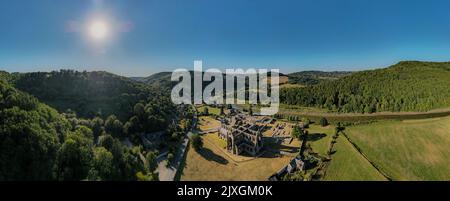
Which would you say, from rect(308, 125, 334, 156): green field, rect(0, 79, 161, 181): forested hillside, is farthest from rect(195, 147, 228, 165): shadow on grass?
rect(308, 125, 334, 156): green field

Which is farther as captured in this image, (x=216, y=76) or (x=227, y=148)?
(x=216, y=76)

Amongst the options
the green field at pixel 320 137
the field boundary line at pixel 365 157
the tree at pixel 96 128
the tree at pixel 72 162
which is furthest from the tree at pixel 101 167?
the field boundary line at pixel 365 157

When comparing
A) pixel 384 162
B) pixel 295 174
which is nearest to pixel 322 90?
pixel 384 162

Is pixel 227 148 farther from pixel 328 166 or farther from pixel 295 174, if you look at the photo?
pixel 328 166

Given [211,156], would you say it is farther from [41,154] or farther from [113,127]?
[41,154]

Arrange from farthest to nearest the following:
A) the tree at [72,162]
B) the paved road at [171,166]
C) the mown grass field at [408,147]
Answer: the mown grass field at [408,147], the paved road at [171,166], the tree at [72,162]

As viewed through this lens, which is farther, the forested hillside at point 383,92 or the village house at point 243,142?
the forested hillside at point 383,92

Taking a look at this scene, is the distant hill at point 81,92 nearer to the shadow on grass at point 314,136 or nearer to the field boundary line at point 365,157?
the shadow on grass at point 314,136
